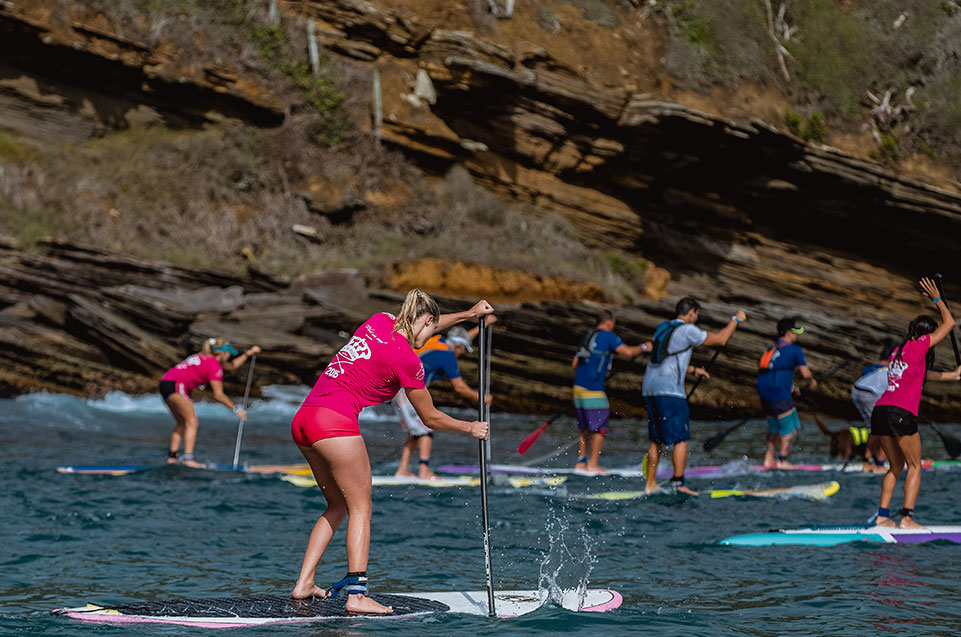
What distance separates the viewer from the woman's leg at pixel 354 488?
5.31m

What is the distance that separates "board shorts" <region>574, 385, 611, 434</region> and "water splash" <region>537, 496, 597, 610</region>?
2.66 meters

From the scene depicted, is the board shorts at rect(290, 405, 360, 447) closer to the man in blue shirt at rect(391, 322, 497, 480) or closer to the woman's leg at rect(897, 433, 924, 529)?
the woman's leg at rect(897, 433, 924, 529)

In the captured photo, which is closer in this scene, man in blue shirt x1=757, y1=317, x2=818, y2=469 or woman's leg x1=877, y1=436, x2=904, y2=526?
woman's leg x1=877, y1=436, x2=904, y2=526

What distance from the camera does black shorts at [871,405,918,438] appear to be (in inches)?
326

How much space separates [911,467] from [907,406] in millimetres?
609

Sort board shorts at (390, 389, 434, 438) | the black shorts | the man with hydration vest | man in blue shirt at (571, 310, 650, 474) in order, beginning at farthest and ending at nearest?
man in blue shirt at (571, 310, 650, 474) < board shorts at (390, 389, 434, 438) < the man with hydration vest < the black shorts

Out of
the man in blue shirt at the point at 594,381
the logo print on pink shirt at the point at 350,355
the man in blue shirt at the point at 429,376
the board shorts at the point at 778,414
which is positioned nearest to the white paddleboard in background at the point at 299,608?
the logo print on pink shirt at the point at 350,355

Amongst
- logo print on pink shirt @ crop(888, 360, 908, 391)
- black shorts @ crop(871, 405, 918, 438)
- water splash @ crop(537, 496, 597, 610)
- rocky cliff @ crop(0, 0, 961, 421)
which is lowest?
water splash @ crop(537, 496, 597, 610)

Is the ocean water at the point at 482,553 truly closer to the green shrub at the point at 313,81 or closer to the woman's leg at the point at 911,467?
the woman's leg at the point at 911,467

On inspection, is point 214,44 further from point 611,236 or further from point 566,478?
point 566,478

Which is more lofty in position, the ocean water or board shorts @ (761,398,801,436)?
board shorts @ (761,398,801,436)

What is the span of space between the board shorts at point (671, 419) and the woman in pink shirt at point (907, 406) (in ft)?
7.77

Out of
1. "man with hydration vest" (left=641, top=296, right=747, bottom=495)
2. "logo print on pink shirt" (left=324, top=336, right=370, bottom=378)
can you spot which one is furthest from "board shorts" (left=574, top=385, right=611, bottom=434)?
"logo print on pink shirt" (left=324, top=336, right=370, bottom=378)

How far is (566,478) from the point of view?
12367 mm
